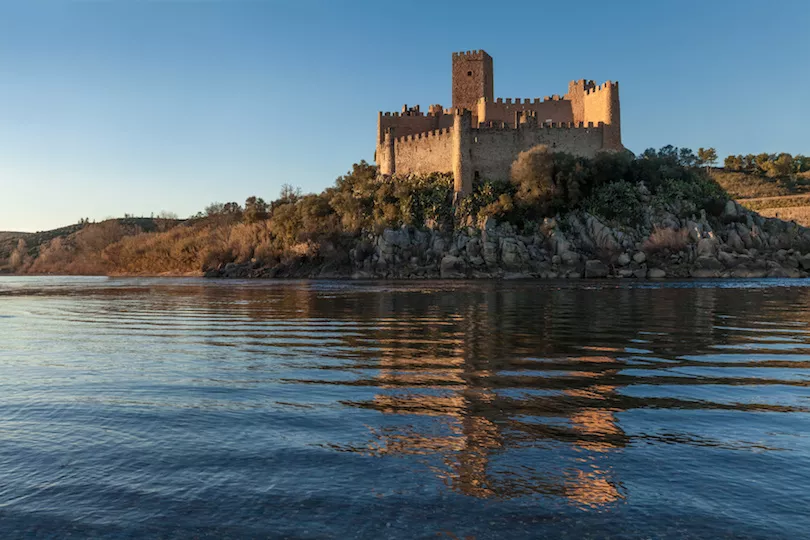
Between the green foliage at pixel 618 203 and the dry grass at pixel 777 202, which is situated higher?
the dry grass at pixel 777 202

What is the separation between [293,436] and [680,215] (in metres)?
54.2

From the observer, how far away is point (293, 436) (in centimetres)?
612

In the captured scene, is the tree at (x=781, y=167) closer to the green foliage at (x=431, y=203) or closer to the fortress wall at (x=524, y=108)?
the green foliage at (x=431, y=203)

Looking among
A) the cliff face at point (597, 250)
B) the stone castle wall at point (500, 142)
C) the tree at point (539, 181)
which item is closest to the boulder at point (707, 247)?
the cliff face at point (597, 250)

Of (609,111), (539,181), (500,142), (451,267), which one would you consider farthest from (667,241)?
(500,142)

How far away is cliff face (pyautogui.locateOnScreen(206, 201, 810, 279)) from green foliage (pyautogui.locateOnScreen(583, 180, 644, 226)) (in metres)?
1.29

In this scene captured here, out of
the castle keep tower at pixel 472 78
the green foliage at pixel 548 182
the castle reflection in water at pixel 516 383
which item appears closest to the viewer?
the castle reflection in water at pixel 516 383

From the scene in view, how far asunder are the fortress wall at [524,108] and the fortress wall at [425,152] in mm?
4968

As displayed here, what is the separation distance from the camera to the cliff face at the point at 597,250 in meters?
48.8

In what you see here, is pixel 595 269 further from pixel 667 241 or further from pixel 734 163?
pixel 734 163

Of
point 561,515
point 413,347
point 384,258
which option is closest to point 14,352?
point 413,347

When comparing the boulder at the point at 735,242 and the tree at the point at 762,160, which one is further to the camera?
the tree at the point at 762,160

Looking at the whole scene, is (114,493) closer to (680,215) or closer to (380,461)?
(380,461)

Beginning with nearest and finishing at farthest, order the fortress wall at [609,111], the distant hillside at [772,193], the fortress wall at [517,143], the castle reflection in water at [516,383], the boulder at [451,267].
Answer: the castle reflection in water at [516,383] → the boulder at [451,267] → the fortress wall at [609,111] → the fortress wall at [517,143] → the distant hillside at [772,193]
